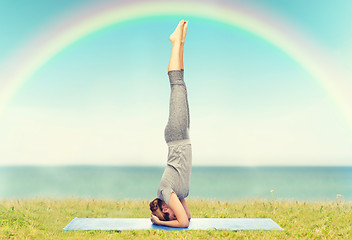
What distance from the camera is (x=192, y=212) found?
859 cm

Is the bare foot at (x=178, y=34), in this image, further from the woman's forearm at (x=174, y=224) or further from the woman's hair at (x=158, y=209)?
the woman's forearm at (x=174, y=224)

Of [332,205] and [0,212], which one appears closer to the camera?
[0,212]

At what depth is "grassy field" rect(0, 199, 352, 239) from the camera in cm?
631

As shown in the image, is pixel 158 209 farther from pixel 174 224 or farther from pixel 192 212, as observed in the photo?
pixel 192 212

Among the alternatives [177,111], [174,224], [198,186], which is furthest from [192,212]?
[198,186]

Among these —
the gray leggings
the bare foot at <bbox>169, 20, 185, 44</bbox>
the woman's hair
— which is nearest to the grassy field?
the woman's hair

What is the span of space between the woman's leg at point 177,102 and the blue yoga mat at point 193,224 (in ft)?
5.41

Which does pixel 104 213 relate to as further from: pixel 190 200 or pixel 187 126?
pixel 187 126

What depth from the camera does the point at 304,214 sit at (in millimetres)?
8242

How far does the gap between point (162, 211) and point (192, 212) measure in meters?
1.82

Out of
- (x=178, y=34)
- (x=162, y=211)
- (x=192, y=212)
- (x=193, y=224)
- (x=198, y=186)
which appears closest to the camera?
(x=162, y=211)

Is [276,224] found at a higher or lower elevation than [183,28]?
lower

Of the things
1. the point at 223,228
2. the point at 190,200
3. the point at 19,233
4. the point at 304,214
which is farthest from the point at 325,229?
the point at 19,233

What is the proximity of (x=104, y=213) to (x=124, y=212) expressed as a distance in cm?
45
